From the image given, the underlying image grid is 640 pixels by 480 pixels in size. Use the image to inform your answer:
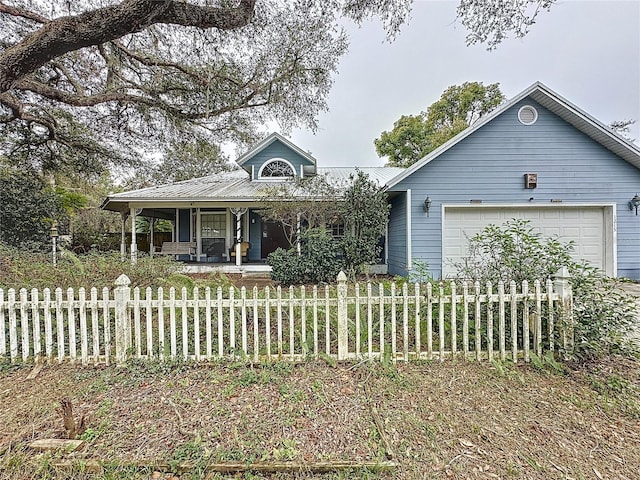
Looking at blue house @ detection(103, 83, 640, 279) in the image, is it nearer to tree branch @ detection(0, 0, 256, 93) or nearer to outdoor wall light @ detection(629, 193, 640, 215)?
outdoor wall light @ detection(629, 193, 640, 215)

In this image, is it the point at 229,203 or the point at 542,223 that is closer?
the point at 542,223

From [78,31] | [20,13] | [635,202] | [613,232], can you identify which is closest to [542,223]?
[613,232]

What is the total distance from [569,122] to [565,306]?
7799mm

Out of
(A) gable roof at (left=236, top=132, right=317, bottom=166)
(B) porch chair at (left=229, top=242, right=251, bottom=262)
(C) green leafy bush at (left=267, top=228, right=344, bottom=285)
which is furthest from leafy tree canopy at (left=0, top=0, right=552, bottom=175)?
(B) porch chair at (left=229, top=242, right=251, bottom=262)

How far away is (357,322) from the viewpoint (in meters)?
3.76

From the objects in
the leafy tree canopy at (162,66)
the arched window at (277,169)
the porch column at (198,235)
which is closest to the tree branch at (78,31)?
the leafy tree canopy at (162,66)

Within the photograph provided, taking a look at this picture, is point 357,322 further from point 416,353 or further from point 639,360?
point 639,360

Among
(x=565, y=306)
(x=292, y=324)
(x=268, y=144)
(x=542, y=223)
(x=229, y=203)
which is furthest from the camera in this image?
(x=268, y=144)

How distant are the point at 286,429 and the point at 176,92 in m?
10.3

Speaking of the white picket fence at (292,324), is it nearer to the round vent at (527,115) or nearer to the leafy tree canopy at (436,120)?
the round vent at (527,115)

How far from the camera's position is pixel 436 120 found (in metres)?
26.2

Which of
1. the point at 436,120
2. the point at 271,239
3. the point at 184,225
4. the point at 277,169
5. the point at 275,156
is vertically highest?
the point at 436,120

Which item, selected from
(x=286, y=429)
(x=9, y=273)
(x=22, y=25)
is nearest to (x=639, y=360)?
(x=286, y=429)

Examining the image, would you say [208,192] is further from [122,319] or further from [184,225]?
[122,319]
